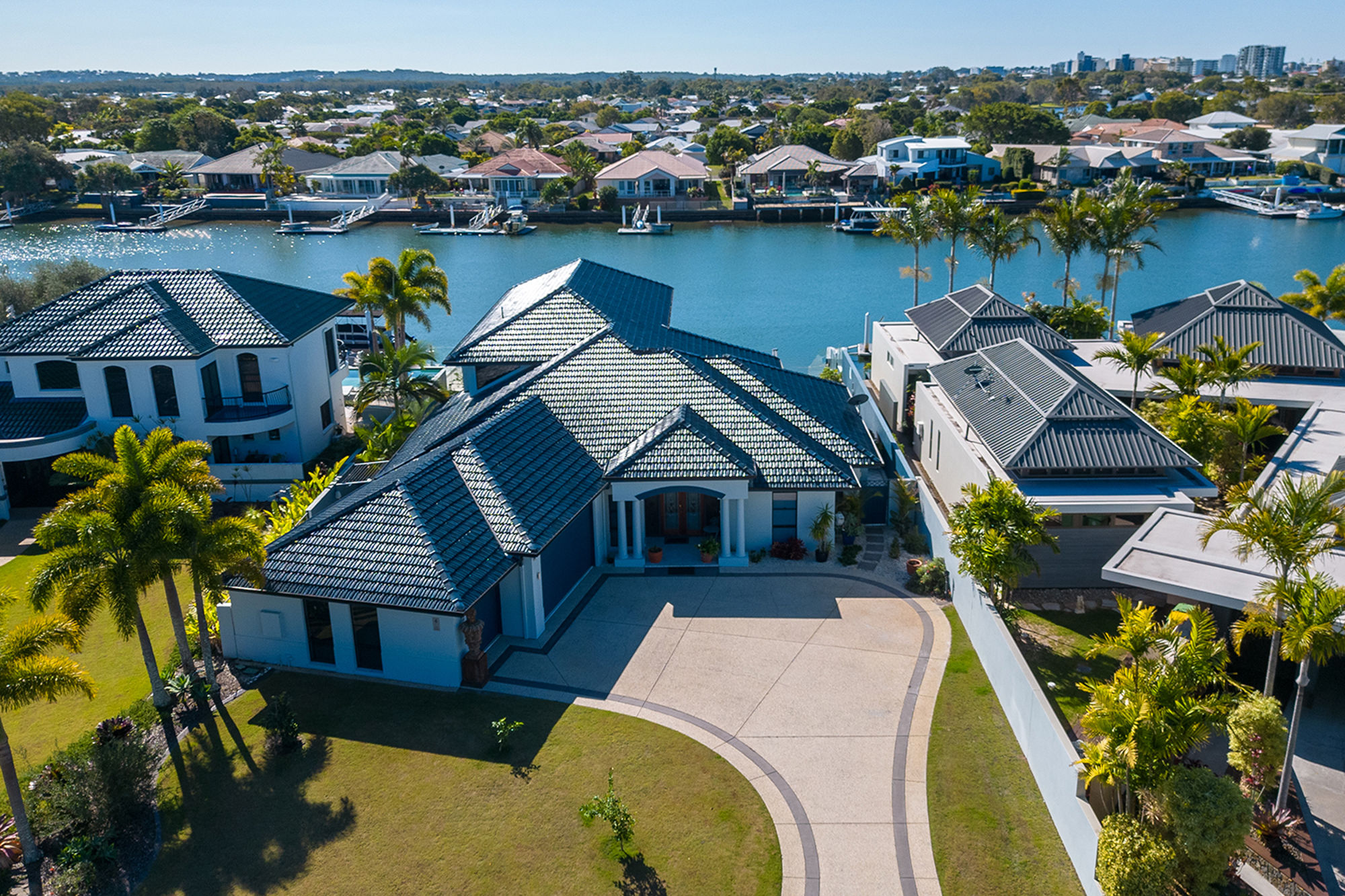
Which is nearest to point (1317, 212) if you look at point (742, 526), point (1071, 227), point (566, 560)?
point (1071, 227)

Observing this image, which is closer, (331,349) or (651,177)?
(331,349)

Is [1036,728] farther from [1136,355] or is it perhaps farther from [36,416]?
[36,416]

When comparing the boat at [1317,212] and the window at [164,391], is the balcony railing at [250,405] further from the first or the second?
the boat at [1317,212]

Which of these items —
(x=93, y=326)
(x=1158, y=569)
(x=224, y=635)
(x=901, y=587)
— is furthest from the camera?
(x=93, y=326)

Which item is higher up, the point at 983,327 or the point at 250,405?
the point at 983,327

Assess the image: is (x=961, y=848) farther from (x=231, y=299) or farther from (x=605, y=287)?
(x=231, y=299)

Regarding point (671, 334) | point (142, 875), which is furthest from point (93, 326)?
point (142, 875)
